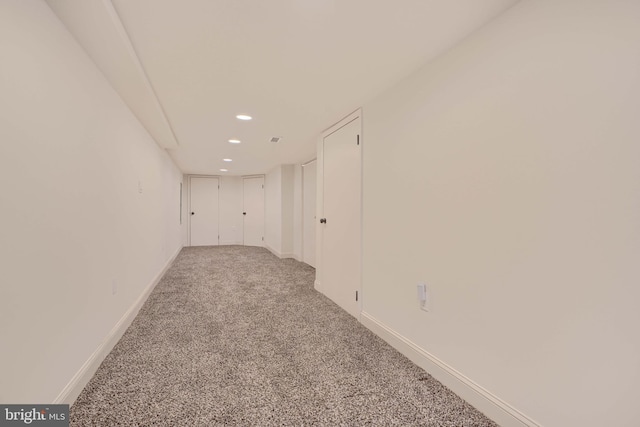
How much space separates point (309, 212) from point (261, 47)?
4395 mm

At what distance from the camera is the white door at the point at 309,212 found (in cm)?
587

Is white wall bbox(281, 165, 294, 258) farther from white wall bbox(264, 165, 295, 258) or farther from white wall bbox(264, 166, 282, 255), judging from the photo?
white wall bbox(264, 166, 282, 255)

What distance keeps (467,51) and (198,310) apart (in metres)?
3.35

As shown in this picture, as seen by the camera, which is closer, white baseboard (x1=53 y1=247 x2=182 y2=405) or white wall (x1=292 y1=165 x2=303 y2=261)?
white baseboard (x1=53 y1=247 x2=182 y2=405)

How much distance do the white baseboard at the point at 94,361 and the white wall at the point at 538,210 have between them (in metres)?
2.15

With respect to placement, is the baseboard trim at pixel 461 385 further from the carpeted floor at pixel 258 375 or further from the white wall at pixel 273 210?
the white wall at pixel 273 210

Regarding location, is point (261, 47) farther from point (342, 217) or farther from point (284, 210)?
point (284, 210)

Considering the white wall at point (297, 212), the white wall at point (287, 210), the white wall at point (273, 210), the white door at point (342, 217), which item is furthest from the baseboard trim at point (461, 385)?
the white wall at point (273, 210)

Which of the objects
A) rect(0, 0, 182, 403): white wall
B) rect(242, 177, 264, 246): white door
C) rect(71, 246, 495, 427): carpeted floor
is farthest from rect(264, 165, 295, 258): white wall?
rect(0, 0, 182, 403): white wall

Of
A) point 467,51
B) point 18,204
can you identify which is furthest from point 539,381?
point 18,204

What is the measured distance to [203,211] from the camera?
8625mm

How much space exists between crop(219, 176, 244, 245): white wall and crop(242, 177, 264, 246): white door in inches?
6.4

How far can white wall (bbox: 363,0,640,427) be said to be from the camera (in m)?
1.10

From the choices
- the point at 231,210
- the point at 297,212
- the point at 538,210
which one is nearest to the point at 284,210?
the point at 297,212
